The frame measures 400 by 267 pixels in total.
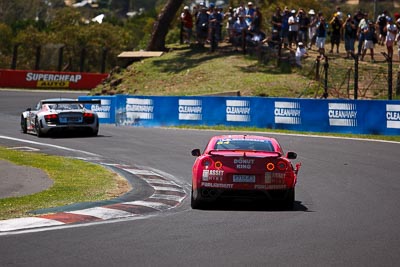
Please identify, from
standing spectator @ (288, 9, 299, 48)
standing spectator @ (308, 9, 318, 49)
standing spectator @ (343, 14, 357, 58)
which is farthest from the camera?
standing spectator @ (308, 9, 318, 49)

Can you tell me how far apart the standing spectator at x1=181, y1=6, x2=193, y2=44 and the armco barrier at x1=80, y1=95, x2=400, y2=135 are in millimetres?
10096

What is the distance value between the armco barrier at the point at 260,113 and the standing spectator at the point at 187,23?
397 inches

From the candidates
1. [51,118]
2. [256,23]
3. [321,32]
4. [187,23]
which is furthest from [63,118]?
[187,23]

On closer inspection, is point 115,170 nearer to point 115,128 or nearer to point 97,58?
point 115,128

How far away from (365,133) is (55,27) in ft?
155

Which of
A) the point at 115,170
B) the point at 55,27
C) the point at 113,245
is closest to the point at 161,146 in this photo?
the point at 115,170

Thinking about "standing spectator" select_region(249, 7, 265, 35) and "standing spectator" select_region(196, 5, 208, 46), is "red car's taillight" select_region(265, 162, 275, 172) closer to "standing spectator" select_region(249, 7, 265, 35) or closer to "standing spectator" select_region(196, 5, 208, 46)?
"standing spectator" select_region(249, 7, 265, 35)

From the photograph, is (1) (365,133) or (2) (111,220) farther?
(1) (365,133)

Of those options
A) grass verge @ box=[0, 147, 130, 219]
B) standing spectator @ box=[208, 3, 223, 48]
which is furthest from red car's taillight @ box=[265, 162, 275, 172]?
standing spectator @ box=[208, 3, 223, 48]

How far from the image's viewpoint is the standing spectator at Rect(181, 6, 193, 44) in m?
43.0

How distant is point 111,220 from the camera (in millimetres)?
11852

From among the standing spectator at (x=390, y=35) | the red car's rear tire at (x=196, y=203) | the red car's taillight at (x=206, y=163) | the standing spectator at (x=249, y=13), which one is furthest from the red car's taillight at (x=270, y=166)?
the standing spectator at (x=249, y=13)

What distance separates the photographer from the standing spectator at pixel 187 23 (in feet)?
141

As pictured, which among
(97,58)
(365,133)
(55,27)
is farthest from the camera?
(55,27)
